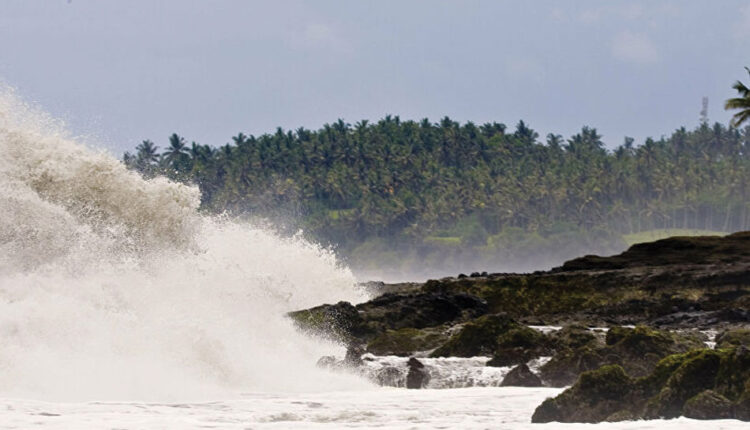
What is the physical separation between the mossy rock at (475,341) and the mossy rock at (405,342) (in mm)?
1027

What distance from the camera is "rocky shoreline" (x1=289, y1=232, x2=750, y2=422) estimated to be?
12086mm

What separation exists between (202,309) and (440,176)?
144151 millimetres

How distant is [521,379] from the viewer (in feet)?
53.5

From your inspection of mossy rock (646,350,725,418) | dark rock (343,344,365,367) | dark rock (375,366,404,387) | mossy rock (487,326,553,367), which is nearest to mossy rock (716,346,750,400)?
mossy rock (646,350,725,418)

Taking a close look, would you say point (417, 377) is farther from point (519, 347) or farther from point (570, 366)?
point (519, 347)

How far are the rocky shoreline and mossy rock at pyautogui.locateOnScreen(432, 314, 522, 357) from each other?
22mm

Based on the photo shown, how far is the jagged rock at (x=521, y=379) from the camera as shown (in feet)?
53.3

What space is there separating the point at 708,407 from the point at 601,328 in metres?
13.2

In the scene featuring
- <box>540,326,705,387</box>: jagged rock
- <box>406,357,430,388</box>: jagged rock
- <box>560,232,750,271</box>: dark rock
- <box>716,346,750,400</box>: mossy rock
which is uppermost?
<box>560,232,750,271</box>: dark rock

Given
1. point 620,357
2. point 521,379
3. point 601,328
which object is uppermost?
point 601,328

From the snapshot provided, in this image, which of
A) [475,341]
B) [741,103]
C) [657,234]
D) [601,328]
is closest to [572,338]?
[475,341]

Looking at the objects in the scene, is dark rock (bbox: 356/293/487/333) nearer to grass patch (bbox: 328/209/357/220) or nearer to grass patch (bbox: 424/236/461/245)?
grass patch (bbox: 424/236/461/245)

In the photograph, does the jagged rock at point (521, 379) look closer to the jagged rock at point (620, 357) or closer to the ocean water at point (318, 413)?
the jagged rock at point (620, 357)

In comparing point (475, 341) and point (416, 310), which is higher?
point (416, 310)
